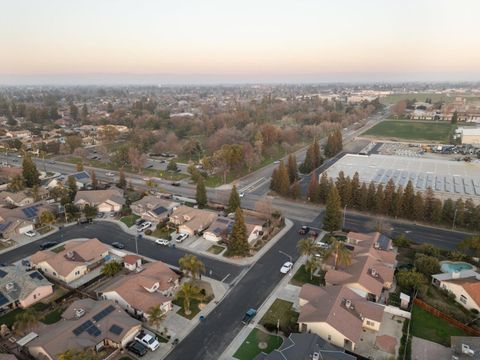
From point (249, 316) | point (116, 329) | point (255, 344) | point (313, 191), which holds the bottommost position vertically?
point (255, 344)

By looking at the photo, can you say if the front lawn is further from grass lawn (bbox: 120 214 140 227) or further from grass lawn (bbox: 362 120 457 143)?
grass lawn (bbox: 362 120 457 143)

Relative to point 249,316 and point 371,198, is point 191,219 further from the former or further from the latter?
point 371,198

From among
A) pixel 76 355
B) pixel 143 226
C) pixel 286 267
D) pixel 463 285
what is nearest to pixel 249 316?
pixel 286 267

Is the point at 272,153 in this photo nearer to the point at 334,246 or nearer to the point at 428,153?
the point at 428,153

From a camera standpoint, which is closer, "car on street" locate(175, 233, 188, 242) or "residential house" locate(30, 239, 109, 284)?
"residential house" locate(30, 239, 109, 284)

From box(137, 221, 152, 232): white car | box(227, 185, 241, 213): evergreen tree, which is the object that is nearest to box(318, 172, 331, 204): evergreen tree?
box(227, 185, 241, 213): evergreen tree

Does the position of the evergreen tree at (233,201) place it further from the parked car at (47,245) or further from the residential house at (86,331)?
the residential house at (86,331)
